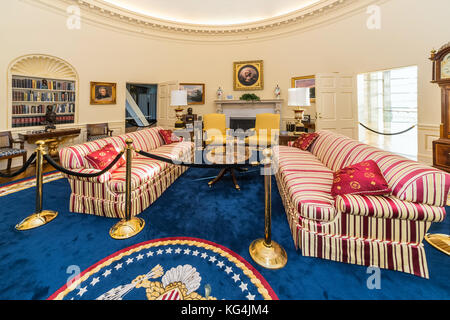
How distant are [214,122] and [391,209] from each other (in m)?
5.76

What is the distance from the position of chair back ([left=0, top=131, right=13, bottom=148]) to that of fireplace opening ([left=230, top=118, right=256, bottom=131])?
6167 mm

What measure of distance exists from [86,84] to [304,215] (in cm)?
693

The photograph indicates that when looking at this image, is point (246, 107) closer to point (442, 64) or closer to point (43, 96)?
point (442, 64)

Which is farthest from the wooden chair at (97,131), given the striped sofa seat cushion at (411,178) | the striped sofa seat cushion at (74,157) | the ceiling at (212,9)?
the striped sofa seat cushion at (411,178)

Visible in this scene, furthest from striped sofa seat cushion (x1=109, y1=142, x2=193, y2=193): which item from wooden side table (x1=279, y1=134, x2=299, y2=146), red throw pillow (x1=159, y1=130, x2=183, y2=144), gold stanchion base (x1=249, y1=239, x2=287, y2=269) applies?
wooden side table (x1=279, y1=134, x2=299, y2=146)

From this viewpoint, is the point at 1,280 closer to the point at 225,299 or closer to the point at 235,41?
the point at 225,299

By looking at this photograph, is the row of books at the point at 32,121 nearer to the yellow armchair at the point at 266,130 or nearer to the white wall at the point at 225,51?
the white wall at the point at 225,51

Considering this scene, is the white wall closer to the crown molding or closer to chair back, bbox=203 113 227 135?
the crown molding

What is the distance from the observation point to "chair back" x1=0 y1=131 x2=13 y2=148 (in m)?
4.64

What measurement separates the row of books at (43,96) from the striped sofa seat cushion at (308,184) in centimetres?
584

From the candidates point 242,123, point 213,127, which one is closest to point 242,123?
Result: point 242,123

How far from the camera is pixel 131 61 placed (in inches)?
279

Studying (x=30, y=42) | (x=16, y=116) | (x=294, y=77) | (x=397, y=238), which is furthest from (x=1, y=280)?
(x=294, y=77)

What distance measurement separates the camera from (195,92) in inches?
320
